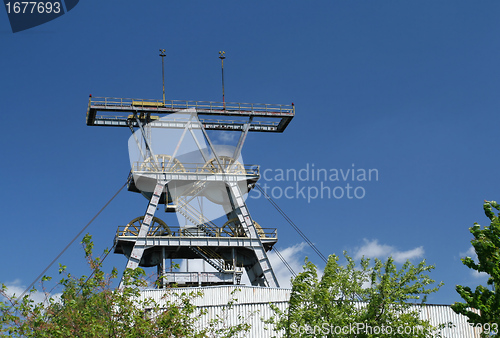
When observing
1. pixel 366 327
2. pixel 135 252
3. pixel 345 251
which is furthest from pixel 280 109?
pixel 366 327

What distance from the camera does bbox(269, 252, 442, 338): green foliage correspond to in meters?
20.5

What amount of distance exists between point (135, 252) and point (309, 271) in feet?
66.7

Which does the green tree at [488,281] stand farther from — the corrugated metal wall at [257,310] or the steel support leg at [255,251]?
the steel support leg at [255,251]

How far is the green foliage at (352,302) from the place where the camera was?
20500 mm

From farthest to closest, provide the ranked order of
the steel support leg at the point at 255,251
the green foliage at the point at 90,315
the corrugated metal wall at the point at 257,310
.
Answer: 1. the steel support leg at the point at 255,251
2. the corrugated metal wall at the point at 257,310
3. the green foliage at the point at 90,315

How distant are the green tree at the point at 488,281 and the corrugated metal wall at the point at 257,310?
10.4 meters

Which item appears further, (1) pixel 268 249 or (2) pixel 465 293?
(1) pixel 268 249

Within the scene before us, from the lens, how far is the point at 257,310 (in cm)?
3066

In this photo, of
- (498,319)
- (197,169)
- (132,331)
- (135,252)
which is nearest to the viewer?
(132,331)

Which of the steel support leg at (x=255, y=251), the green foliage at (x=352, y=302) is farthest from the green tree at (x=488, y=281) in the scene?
the steel support leg at (x=255, y=251)

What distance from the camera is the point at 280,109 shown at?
45.3 meters

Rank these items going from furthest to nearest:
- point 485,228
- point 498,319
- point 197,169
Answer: point 197,169
point 485,228
point 498,319

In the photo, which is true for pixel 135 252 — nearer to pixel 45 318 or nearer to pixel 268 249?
pixel 268 249

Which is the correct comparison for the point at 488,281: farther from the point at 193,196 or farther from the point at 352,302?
the point at 193,196
